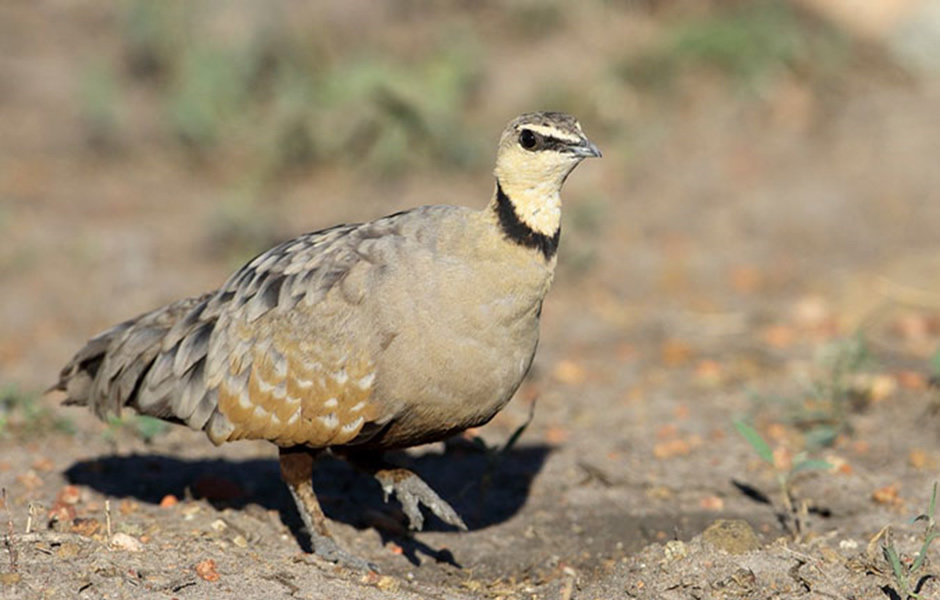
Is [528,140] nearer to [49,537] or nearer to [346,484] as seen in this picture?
[346,484]

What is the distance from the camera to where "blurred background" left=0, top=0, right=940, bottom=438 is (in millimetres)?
9719

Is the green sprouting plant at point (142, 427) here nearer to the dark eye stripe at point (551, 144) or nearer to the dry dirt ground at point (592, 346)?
the dry dirt ground at point (592, 346)

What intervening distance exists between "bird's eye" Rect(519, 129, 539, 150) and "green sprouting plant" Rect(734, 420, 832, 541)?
1805 millimetres

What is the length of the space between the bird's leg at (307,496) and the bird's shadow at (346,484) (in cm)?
20

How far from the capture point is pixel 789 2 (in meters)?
12.2

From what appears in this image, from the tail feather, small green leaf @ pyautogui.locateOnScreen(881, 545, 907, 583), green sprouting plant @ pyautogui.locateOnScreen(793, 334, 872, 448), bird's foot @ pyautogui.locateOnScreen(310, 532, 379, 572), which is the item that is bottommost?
bird's foot @ pyautogui.locateOnScreen(310, 532, 379, 572)

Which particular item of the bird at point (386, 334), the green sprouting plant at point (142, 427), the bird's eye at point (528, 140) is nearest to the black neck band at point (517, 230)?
the bird at point (386, 334)

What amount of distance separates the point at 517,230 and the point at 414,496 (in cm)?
134

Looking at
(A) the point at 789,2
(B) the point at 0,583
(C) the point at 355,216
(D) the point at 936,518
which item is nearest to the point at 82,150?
(C) the point at 355,216

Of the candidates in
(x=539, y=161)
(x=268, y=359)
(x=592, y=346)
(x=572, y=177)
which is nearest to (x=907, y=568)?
(x=539, y=161)

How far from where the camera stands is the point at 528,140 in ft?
16.7

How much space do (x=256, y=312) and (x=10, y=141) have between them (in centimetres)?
827

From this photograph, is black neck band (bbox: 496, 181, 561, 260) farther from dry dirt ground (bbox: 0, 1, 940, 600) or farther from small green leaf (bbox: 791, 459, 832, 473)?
small green leaf (bbox: 791, 459, 832, 473)

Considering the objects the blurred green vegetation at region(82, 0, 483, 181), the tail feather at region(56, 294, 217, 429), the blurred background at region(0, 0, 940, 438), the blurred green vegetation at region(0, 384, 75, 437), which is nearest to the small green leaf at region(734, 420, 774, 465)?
the tail feather at region(56, 294, 217, 429)
